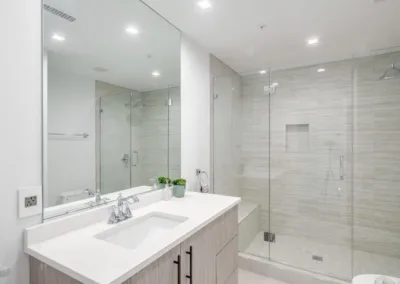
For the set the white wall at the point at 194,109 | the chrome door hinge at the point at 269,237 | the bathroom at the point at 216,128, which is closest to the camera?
the bathroom at the point at 216,128

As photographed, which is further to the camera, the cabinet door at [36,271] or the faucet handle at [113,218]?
the faucet handle at [113,218]

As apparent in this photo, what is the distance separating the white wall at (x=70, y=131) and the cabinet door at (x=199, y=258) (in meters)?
0.77

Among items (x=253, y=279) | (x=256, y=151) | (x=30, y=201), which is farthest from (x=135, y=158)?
(x=256, y=151)

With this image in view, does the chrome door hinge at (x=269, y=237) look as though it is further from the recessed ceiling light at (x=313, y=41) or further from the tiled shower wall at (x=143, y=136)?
the recessed ceiling light at (x=313, y=41)

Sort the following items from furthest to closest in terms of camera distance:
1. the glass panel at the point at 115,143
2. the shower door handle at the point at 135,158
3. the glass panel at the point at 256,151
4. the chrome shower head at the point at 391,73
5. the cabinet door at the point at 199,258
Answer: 1. the glass panel at the point at 256,151
2. the chrome shower head at the point at 391,73
3. the shower door handle at the point at 135,158
4. the glass panel at the point at 115,143
5. the cabinet door at the point at 199,258

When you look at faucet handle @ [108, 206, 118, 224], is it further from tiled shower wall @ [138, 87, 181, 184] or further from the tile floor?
the tile floor

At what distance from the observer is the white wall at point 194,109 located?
233 cm

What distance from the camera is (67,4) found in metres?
1.35

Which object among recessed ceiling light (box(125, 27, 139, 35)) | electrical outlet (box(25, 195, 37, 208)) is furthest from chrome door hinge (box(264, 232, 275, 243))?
recessed ceiling light (box(125, 27, 139, 35))

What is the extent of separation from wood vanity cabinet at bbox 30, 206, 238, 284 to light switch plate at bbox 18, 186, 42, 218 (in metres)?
0.22

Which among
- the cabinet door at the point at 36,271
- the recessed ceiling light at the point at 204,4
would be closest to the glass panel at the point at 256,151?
the recessed ceiling light at the point at 204,4

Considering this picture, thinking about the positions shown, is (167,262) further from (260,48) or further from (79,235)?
(260,48)

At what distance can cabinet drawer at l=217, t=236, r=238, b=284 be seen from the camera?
165 centimetres

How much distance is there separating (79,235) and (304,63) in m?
3.27
